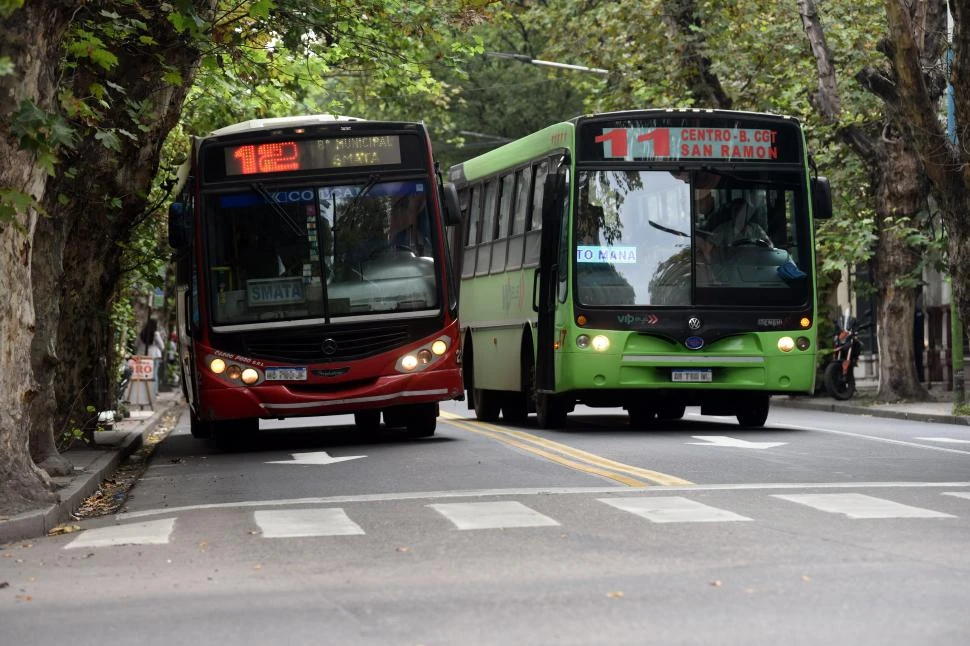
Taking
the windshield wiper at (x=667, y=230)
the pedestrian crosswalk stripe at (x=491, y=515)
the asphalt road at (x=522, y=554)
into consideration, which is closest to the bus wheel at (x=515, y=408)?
the windshield wiper at (x=667, y=230)

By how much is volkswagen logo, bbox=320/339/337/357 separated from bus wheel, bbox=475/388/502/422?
646cm

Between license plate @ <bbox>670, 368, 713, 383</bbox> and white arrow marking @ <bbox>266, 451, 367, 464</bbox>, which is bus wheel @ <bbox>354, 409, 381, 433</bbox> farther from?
white arrow marking @ <bbox>266, 451, 367, 464</bbox>

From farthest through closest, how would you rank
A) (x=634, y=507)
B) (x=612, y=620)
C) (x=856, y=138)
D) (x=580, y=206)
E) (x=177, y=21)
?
(x=856, y=138) < (x=580, y=206) < (x=177, y=21) < (x=634, y=507) < (x=612, y=620)

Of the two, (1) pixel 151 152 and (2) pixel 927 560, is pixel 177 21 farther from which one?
(2) pixel 927 560

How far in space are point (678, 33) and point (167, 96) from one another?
17.3m

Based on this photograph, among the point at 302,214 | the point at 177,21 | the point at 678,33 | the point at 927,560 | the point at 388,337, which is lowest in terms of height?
the point at 927,560

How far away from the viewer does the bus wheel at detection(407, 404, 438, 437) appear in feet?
68.1

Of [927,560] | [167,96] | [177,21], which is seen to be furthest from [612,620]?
[167,96]

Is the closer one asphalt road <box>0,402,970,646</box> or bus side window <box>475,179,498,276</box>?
asphalt road <box>0,402,970,646</box>

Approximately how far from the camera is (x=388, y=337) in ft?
63.6

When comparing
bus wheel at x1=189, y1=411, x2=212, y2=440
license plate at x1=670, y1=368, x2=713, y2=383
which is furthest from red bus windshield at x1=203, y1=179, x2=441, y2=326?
bus wheel at x1=189, y1=411, x2=212, y2=440

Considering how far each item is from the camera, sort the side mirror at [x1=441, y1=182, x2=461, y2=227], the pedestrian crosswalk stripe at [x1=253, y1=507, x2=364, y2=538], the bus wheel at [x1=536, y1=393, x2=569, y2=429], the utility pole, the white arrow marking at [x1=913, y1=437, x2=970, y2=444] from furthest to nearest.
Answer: the utility pole
the bus wheel at [x1=536, y1=393, x2=569, y2=429]
the white arrow marking at [x1=913, y1=437, x2=970, y2=444]
the side mirror at [x1=441, y1=182, x2=461, y2=227]
the pedestrian crosswalk stripe at [x1=253, y1=507, x2=364, y2=538]

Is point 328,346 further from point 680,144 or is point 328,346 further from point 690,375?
point 680,144

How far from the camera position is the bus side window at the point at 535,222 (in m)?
22.2
